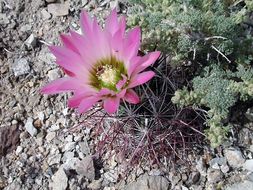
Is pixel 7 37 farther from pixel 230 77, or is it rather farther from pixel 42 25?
pixel 230 77

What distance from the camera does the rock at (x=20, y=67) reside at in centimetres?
259

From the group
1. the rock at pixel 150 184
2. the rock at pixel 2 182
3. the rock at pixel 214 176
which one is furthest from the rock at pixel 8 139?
the rock at pixel 214 176

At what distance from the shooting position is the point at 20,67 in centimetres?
261

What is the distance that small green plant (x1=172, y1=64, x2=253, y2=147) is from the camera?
2021mm

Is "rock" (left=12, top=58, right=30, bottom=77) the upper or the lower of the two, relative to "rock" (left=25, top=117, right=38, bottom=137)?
upper

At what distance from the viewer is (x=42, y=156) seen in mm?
2402

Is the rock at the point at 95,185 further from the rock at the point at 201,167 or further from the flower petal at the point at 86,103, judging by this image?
the flower petal at the point at 86,103

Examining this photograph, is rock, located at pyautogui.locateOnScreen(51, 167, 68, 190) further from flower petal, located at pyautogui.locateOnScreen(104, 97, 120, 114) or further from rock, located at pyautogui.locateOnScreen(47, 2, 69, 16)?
rock, located at pyautogui.locateOnScreen(47, 2, 69, 16)

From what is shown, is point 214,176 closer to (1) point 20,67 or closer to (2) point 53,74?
Result: (2) point 53,74

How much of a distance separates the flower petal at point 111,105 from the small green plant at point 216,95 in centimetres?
26

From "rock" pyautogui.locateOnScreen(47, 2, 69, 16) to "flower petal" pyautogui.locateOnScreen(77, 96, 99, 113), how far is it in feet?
3.25

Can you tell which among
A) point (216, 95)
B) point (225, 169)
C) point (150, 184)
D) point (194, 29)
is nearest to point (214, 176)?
point (225, 169)

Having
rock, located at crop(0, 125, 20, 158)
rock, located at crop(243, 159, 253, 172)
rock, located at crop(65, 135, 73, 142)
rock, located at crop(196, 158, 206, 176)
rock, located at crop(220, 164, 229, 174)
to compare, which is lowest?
rock, located at crop(243, 159, 253, 172)

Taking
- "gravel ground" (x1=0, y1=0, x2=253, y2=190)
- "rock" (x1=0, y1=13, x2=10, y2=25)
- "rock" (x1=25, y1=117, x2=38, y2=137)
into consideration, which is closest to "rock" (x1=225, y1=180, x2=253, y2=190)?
"gravel ground" (x1=0, y1=0, x2=253, y2=190)
